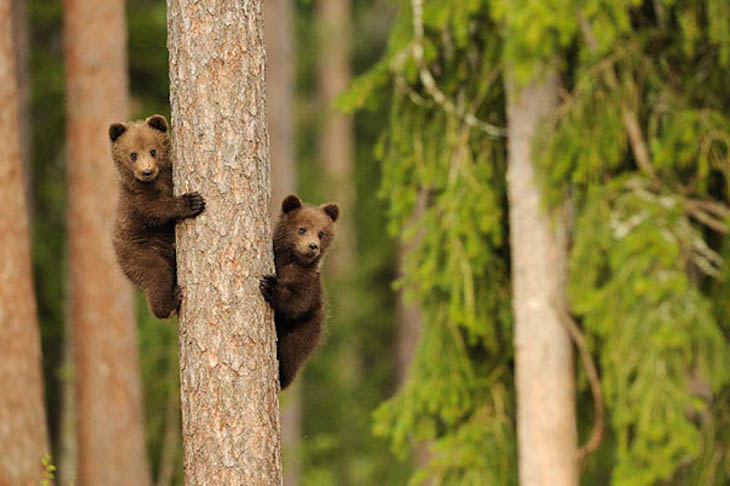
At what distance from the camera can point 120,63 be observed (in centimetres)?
1223

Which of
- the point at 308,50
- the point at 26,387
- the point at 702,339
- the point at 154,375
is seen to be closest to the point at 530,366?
the point at 702,339

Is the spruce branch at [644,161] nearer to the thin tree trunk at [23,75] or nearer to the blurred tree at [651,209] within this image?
the blurred tree at [651,209]

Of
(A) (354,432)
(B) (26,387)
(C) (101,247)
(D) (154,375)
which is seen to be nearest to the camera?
(B) (26,387)

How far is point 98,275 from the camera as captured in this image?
11859 mm

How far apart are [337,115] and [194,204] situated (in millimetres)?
18998

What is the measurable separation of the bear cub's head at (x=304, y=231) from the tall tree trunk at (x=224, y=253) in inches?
30.8

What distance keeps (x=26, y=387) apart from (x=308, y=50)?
16.6 metres

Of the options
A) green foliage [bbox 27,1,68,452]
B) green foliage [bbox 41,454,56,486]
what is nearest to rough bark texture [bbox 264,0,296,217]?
green foliage [bbox 27,1,68,452]

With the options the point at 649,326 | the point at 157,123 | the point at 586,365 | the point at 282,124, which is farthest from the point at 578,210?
the point at 282,124

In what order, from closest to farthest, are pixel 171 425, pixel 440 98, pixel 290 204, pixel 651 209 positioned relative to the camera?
pixel 290 204
pixel 651 209
pixel 440 98
pixel 171 425

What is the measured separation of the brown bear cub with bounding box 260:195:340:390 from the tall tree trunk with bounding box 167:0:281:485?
1.57ft

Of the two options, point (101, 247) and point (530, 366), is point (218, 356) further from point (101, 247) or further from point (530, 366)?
point (101, 247)

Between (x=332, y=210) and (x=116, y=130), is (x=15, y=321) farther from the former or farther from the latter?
(x=332, y=210)

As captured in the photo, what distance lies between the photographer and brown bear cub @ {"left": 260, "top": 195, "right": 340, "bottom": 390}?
18.6 ft
